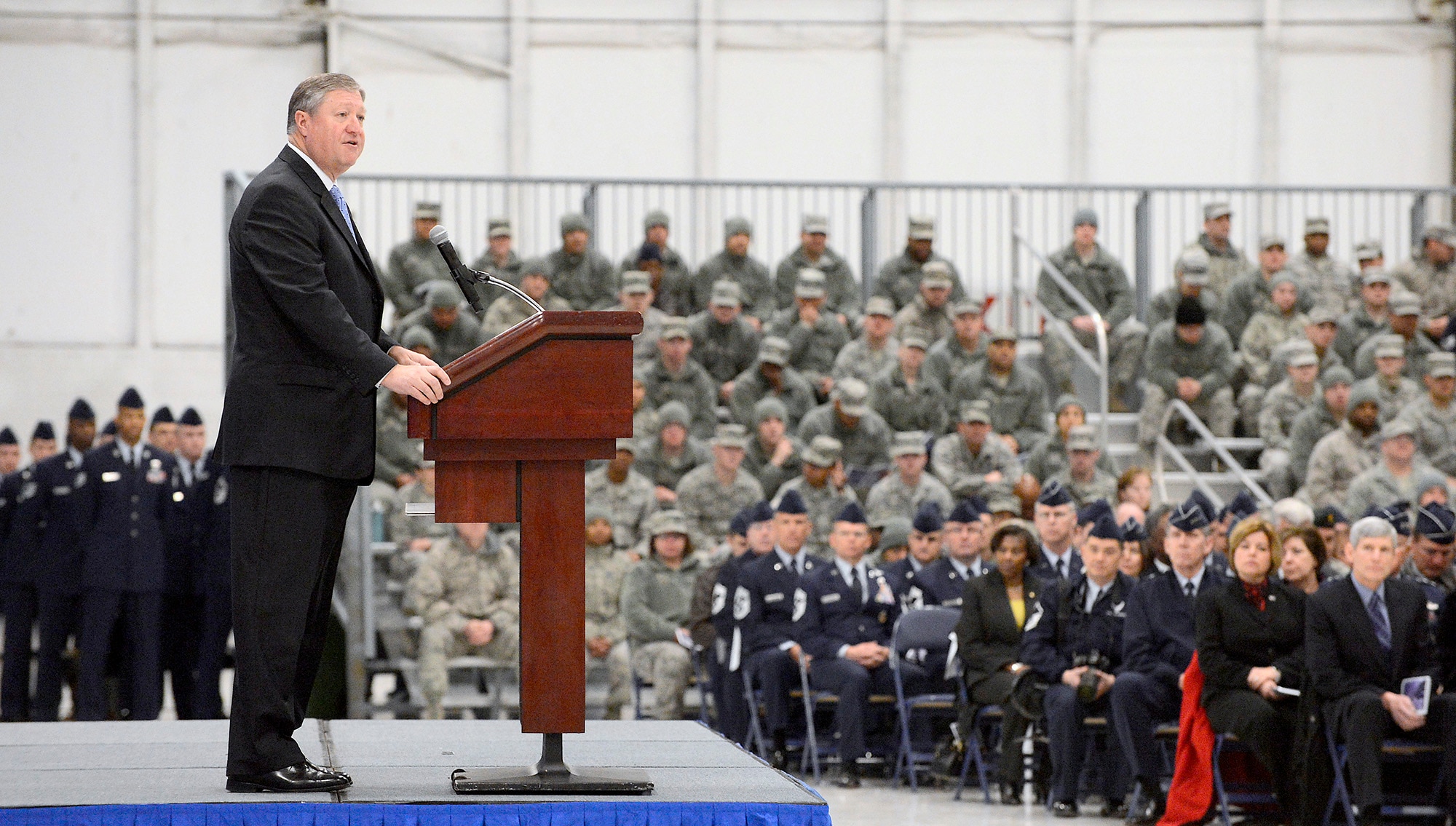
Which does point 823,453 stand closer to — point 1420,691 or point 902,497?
point 902,497

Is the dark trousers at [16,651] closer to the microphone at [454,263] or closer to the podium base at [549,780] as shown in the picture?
the podium base at [549,780]

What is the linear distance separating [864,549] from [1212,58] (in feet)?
29.1

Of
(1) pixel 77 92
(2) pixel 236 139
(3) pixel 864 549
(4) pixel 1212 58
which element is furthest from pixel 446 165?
(3) pixel 864 549

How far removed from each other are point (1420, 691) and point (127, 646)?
271 inches

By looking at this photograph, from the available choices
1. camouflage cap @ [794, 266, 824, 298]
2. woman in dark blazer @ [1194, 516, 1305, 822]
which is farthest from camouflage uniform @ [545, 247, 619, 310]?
woman in dark blazer @ [1194, 516, 1305, 822]

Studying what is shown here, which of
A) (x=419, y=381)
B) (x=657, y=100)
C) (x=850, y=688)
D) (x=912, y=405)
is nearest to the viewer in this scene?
(x=419, y=381)

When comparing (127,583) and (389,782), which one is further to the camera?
(127,583)

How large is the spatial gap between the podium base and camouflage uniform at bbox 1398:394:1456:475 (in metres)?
8.71

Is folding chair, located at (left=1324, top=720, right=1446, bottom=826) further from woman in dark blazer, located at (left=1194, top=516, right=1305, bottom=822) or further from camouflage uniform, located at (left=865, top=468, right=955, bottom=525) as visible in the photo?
camouflage uniform, located at (left=865, top=468, right=955, bottom=525)

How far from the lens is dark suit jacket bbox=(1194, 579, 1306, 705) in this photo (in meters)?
7.62

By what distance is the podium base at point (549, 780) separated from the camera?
413 centimetres

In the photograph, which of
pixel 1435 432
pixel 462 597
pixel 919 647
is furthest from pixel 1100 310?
pixel 462 597

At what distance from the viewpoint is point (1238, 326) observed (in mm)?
13375

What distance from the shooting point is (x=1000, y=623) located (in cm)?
915
